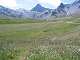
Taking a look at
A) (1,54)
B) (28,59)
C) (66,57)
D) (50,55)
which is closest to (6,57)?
(1,54)

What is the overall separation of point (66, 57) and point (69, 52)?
157cm

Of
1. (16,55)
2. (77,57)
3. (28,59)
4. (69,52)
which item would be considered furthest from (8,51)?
(77,57)

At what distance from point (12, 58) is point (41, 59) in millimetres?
3411

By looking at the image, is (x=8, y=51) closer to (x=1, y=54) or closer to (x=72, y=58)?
(x=1, y=54)

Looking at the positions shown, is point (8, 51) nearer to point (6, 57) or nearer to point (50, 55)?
point (6, 57)

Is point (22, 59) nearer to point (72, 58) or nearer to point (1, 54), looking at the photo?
point (1, 54)

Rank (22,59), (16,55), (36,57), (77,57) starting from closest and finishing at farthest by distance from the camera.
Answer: (77,57) → (36,57) → (22,59) → (16,55)

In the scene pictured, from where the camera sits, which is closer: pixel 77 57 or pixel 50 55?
pixel 77 57

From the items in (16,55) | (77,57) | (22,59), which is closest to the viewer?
(77,57)

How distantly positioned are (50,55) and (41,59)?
42.8 inches

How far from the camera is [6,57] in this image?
2369 centimetres

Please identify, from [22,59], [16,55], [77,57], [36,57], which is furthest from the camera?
[16,55]

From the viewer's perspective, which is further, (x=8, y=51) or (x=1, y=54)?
(x=8, y=51)

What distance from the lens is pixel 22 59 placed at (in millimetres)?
24188
